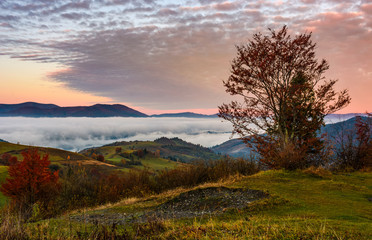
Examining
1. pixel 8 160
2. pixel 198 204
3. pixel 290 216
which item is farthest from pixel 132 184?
pixel 8 160

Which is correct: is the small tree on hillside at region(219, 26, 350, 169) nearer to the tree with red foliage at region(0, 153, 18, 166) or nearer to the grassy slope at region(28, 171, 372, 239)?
the grassy slope at region(28, 171, 372, 239)

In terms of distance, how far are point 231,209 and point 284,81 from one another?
1082 centimetres

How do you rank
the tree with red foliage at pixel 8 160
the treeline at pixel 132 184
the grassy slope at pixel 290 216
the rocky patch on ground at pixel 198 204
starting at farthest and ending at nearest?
the tree with red foliage at pixel 8 160 → the treeline at pixel 132 184 → the rocky patch on ground at pixel 198 204 → the grassy slope at pixel 290 216

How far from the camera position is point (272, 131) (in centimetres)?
1688

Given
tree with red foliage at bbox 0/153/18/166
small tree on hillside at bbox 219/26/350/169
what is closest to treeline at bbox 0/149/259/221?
small tree on hillside at bbox 219/26/350/169

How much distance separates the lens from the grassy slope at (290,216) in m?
4.64

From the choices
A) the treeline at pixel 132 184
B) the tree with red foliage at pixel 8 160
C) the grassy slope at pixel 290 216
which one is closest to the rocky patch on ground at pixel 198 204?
the grassy slope at pixel 290 216

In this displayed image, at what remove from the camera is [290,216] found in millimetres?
6613

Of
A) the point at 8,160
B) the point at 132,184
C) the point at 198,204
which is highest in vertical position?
the point at 198,204

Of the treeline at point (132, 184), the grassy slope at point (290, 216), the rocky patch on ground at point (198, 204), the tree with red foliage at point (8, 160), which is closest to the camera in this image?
the grassy slope at point (290, 216)

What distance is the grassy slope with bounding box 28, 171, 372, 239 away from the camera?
15.2 feet

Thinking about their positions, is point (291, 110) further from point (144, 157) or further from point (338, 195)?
point (144, 157)

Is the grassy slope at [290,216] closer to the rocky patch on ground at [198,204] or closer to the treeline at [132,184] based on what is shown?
the rocky patch on ground at [198,204]

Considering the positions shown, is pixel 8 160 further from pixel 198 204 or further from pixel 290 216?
pixel 290 216
